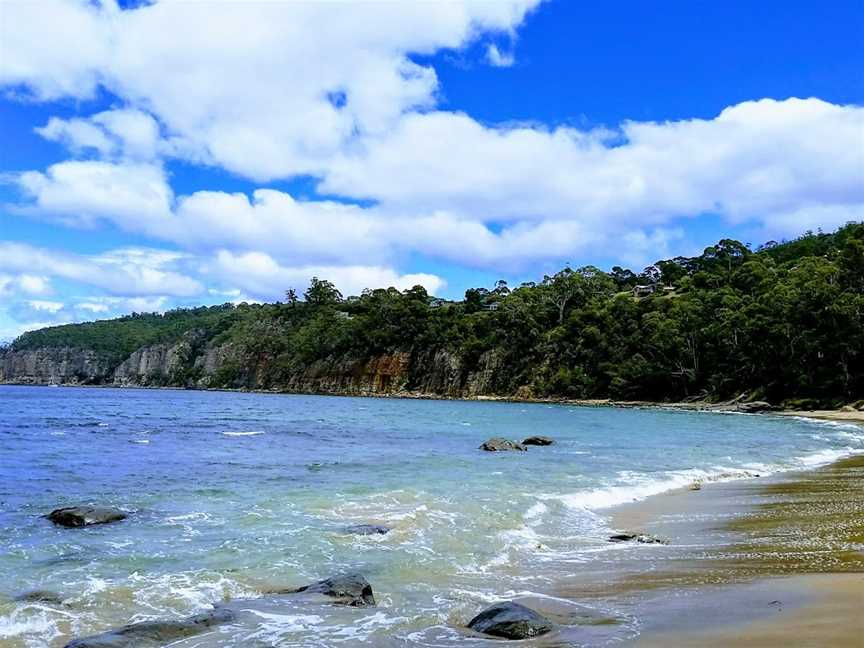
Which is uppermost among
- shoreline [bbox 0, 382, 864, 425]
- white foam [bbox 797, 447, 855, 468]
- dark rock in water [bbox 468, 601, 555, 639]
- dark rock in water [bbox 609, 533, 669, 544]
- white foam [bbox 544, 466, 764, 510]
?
shoreline [bbox 0, 382, 864, 425]

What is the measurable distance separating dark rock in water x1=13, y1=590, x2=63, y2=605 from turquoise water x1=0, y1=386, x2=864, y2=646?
15 cm

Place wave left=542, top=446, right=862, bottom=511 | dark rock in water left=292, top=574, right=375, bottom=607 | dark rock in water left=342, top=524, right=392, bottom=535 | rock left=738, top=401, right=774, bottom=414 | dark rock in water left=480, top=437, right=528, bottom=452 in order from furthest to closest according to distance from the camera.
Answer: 1. rock left=738, top=401, right=774, bottom=414
2. dark rock in water left=480, top=437, right=528, bottom=452
3. wave left=542, top=446, right=862, bottom=511
4. dark rock in water left=342, top=524, right=392, bottom=535
5. dark rock in water left=292, top=574, right=375, bottom=607

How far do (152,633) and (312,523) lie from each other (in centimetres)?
685

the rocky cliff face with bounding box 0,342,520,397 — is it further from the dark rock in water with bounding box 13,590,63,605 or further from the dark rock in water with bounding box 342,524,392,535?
the dark rock in water with bounding box 13,590,63,605

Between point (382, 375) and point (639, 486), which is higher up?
point (382, 375)

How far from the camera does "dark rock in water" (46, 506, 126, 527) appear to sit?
45.6ft

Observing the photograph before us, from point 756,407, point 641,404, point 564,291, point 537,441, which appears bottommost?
point 537,441

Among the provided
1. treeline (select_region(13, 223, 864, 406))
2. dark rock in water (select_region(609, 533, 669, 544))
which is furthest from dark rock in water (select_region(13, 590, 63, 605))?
treeline (select_region(13, 223, 864, 406))

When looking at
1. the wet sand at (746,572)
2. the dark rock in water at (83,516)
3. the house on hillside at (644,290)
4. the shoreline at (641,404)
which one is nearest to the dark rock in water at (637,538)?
the wet sand at (746,572)

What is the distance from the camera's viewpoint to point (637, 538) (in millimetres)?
13180

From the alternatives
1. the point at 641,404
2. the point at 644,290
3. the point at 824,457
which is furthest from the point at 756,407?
the point at 644,290

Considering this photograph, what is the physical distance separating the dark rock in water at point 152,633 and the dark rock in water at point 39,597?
6.22 ft

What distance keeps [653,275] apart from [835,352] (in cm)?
9064

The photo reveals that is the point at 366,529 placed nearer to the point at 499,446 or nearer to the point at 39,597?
the point at 39,597
